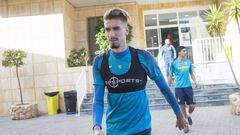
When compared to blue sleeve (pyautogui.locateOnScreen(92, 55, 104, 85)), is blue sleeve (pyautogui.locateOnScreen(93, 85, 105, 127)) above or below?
below

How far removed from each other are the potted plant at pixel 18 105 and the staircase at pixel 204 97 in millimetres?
2177

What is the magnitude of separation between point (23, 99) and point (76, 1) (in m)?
5.14

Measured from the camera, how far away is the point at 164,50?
16.9m

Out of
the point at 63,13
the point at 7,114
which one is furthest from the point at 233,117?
the point at 7,114

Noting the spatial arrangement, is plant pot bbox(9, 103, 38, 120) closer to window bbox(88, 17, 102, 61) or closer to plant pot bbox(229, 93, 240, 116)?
window bbox(88, 17, 102, 61)

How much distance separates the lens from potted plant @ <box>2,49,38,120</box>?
53.2ft

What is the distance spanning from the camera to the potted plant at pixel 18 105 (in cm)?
1620

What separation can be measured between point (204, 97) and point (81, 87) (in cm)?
476

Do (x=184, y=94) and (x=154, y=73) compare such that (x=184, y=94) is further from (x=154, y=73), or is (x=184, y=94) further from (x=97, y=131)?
(x=97, y=131)

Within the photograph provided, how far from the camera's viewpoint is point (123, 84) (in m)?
3.15

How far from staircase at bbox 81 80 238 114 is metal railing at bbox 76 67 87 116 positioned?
26cm

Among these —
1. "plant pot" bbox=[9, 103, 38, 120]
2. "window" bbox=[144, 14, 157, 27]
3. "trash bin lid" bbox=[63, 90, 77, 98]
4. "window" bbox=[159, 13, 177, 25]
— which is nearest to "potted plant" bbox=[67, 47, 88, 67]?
"trash bin lid" bbox=[63, 90, 77, 98]

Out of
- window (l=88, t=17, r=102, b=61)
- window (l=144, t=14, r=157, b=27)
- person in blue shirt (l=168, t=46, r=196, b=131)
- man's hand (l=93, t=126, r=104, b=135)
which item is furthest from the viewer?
window (l=144, t=14, r=157, b=27)

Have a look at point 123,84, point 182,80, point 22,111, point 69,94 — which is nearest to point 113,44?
point 123,84
